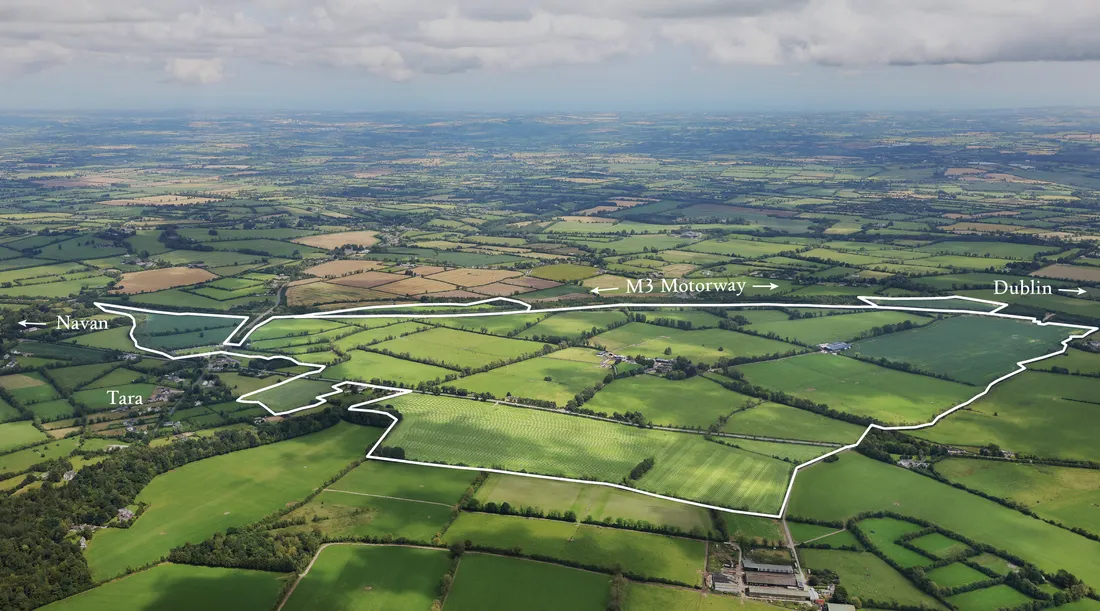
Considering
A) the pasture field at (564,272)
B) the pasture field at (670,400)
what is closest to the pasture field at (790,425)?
the pasture field at (670,400)

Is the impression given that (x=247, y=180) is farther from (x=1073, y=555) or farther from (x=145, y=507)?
(x=1073, y=555)

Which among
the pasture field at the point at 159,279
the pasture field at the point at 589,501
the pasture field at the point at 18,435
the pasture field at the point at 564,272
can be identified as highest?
the pasture field at the point at 159,279

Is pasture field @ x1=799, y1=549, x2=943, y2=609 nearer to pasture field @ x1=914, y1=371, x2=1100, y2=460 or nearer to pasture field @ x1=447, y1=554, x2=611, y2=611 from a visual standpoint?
pasture field @ x1=447, y1=554, x2=611, y2=611

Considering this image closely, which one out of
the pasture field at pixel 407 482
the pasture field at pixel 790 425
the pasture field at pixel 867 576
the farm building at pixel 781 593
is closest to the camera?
the farm building at pixel 781 593

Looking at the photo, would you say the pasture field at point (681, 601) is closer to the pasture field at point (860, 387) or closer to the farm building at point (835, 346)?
the pasture field at point (860, 387)

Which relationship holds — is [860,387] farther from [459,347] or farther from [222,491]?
[222,491]

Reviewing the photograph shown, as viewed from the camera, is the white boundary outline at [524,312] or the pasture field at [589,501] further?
the white boundary outline at [524,312]
